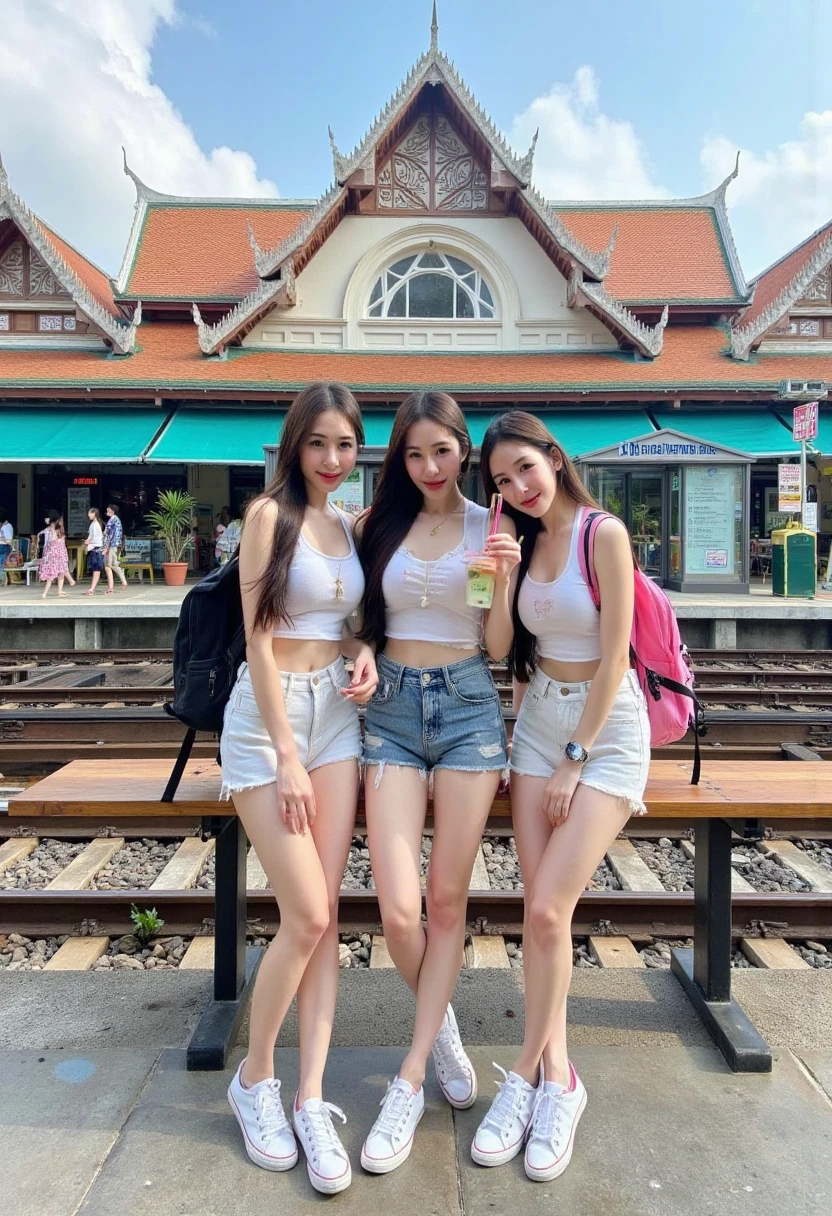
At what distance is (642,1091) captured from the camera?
7.95 ft

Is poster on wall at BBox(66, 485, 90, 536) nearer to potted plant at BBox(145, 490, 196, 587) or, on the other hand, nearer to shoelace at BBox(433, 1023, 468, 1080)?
potted plant at BBox(145, 490, 196, 587)

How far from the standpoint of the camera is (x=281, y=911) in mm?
2197

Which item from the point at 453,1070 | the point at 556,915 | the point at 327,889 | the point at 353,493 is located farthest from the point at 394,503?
Result: the point at 353,493

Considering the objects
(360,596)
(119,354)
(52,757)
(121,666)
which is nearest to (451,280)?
(119,354)

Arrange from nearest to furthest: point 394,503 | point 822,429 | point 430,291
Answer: point 394,503
point 822,429
point 430,291

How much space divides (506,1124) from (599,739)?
1.09 meters

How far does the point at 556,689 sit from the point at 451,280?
17042 millimetres

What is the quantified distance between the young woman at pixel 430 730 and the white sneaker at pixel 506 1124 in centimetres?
15

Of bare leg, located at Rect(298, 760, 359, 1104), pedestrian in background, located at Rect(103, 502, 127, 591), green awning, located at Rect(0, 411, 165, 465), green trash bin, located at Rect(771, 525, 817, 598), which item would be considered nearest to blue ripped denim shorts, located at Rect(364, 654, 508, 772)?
bare leg, located at Rect(298, 760, 359, 1104)

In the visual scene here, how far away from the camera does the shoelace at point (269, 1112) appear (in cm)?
217

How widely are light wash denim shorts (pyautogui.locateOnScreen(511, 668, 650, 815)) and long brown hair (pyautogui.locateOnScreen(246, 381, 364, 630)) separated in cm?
82

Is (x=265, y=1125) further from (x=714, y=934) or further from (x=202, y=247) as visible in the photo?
(x=202, y=247)

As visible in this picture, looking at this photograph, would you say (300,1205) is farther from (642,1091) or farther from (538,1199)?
(642,1091)

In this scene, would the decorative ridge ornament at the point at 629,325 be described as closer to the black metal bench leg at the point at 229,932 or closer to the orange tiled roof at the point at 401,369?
the orange tiled roof at the point at 401,369
